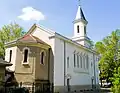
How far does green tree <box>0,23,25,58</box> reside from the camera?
38388mm

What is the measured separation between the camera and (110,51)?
35406 mm

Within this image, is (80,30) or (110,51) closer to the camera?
(110,51)

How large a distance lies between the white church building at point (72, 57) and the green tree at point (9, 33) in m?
10.4

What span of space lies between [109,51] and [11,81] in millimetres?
20419

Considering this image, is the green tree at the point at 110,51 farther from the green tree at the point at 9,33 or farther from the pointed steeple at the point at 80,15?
the green tree at the point at 9,33

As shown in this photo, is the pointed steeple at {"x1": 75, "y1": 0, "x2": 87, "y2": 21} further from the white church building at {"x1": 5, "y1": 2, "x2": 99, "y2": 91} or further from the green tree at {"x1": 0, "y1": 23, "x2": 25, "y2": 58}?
the green tree at {"x1": 0, "y1": 23, "x2": 25, "y2": 58}

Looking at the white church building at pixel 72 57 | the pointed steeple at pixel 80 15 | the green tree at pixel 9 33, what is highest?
the pointed steeple at pixel 80 15

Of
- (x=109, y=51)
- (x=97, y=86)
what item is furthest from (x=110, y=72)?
(x=97, y=86)

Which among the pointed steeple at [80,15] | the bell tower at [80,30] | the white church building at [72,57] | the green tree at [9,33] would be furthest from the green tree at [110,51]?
the green tree at [9,33]

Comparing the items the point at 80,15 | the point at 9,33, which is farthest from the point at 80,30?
the point at 9,33

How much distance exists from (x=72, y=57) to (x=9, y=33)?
55.3ft

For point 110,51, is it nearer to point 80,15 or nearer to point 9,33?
point 80,15

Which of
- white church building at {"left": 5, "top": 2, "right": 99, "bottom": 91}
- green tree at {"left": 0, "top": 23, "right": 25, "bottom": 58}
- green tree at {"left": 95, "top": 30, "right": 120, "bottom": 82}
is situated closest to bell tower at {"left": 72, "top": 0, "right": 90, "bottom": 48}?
white church building at {"left": 5, "top": 2, "right": 99, "bottom": 91}

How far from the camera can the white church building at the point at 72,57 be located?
2678cm
